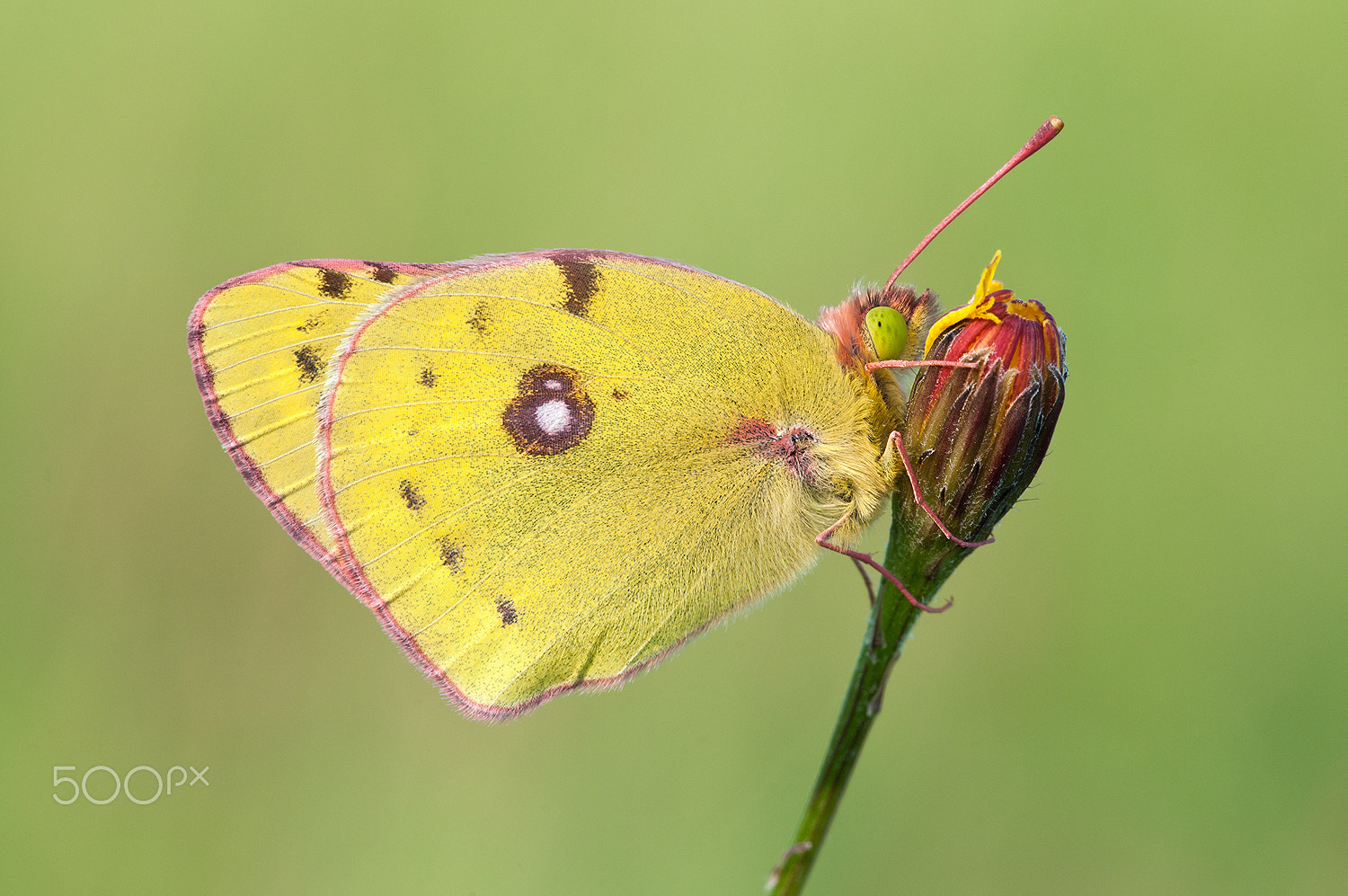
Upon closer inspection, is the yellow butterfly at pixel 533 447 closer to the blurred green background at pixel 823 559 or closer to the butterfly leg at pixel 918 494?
the butterfly leg at pixel 918 494

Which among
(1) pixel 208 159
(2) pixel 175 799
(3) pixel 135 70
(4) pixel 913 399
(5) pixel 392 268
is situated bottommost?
(2) pixel 175 799

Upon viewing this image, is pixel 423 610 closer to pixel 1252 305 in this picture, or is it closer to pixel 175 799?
pixel 175 799

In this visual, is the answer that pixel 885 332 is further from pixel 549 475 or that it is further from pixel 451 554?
pixel 451 554

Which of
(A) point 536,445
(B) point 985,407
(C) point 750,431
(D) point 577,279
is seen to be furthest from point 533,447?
(B) point 985,407

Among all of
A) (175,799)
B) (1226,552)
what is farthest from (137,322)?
(1226,552)

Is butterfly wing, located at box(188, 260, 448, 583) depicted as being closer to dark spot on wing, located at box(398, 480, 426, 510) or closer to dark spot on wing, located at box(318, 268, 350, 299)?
dark spot on wing, located at box(318, 268, 350, 299)

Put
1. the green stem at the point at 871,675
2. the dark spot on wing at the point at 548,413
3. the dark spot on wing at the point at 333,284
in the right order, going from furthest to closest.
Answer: the dark spot on wing at the point at 333,284 → the dark spot on wing at the point at 548,413 → the green stem at the point at 871,675

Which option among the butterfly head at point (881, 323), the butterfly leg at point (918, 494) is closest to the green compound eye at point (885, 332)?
the butterfly head at point (881, 323)
